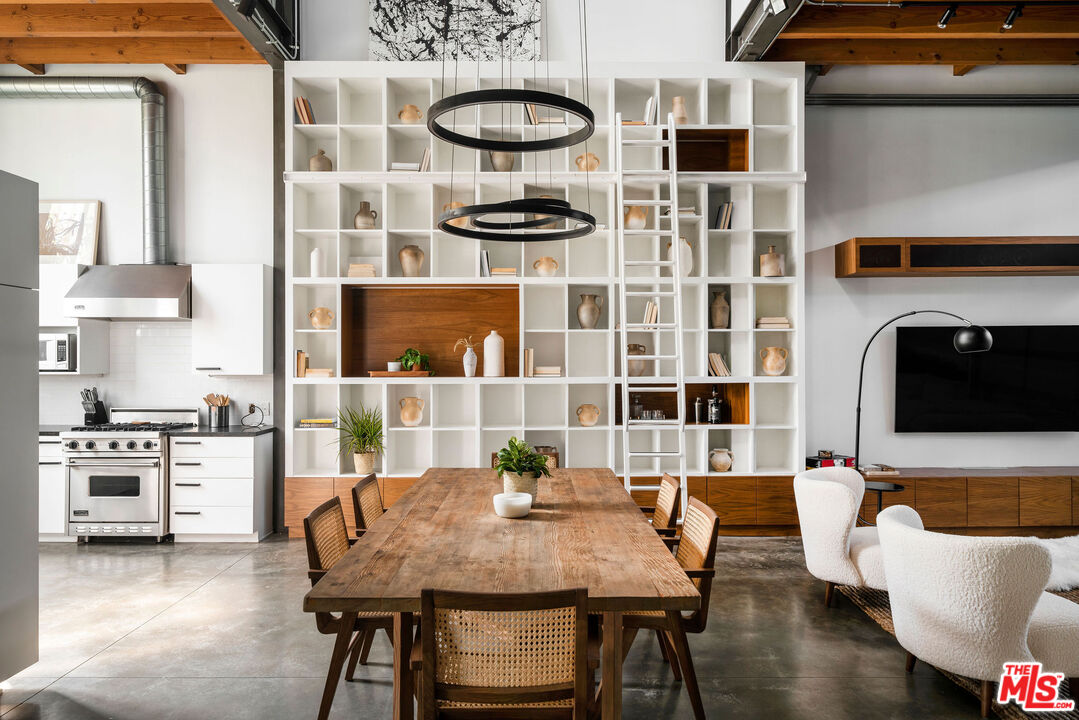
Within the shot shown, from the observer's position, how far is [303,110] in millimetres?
5715

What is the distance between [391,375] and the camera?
18.9ft

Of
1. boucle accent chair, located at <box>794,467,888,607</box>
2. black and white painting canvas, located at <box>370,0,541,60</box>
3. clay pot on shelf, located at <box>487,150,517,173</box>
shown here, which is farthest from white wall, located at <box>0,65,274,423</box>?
boucle accent chair, located at <box>794,467,888,607</box>

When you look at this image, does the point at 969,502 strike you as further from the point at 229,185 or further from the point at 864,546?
the point at 229,185

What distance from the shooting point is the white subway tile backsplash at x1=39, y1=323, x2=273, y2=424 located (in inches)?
240

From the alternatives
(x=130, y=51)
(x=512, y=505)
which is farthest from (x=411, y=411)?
(x=130, y=51)

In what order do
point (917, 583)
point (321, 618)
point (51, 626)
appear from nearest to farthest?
point (321, 618)
point (917, 583)
point (51, 626)

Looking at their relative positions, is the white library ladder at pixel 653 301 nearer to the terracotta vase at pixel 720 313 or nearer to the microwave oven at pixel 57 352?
the terracotta vase at pixel 720 313

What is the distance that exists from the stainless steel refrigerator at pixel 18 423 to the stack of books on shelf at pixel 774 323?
497 centimetres

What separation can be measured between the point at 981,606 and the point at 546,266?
12.9ft

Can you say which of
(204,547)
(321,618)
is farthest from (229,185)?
(321,618)

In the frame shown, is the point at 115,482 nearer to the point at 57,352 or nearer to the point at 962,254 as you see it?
the point at 57,352

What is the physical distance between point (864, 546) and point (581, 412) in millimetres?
2533

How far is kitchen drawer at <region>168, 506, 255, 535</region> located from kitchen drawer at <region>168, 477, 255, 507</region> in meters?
0.05

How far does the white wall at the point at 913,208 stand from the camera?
623 cm
